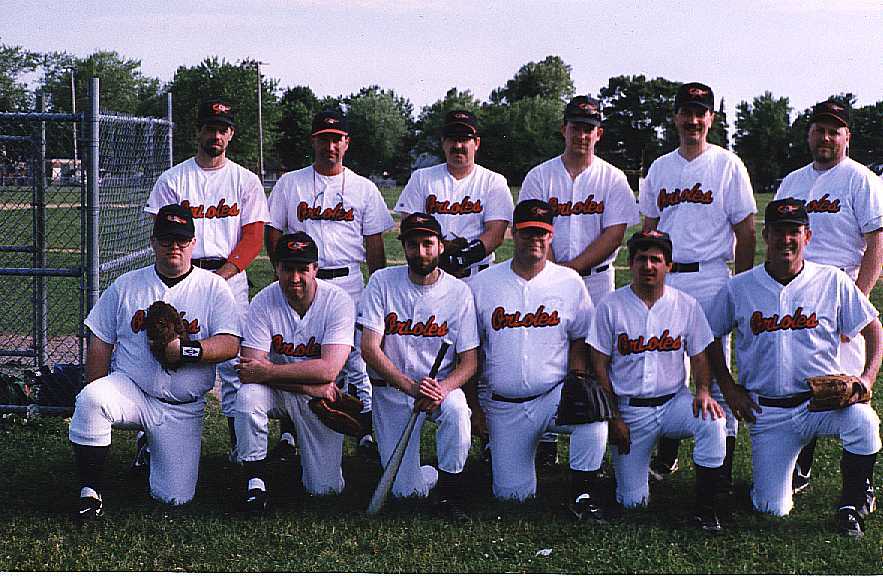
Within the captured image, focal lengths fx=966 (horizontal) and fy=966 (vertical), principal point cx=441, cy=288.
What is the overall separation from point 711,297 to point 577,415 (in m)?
1.22

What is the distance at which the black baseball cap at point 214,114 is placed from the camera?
5.59 meters

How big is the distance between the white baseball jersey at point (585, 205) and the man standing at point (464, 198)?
216 mm

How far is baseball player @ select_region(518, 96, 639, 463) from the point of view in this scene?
5.61m

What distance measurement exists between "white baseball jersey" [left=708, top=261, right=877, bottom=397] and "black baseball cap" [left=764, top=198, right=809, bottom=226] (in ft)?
1.07

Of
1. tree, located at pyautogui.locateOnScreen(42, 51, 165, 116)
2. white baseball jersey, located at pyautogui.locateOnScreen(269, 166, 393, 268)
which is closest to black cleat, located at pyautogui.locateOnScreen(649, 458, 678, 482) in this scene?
white baseball jersey, located at pyautogui.locateOnScreen(269, 166, 393, 268)

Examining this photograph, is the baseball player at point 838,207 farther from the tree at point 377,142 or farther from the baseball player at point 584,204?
the tree at point 377,142

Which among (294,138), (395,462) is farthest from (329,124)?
(294,138)

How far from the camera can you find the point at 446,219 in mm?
5707

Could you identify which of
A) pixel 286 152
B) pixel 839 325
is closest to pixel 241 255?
pixel 839 325

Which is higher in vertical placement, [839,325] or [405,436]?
[839,325]

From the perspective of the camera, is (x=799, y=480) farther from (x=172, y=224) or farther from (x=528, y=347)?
(x=172, y=224)

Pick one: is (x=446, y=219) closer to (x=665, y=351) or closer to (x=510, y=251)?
(x=665, y=351)

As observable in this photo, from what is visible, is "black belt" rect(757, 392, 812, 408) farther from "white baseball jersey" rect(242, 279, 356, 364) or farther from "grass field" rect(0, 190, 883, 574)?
"white baseball jersey" rect(242, 279, 356, 364)

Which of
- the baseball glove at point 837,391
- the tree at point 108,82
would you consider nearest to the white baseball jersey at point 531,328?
the baseball glove at point 837,391
